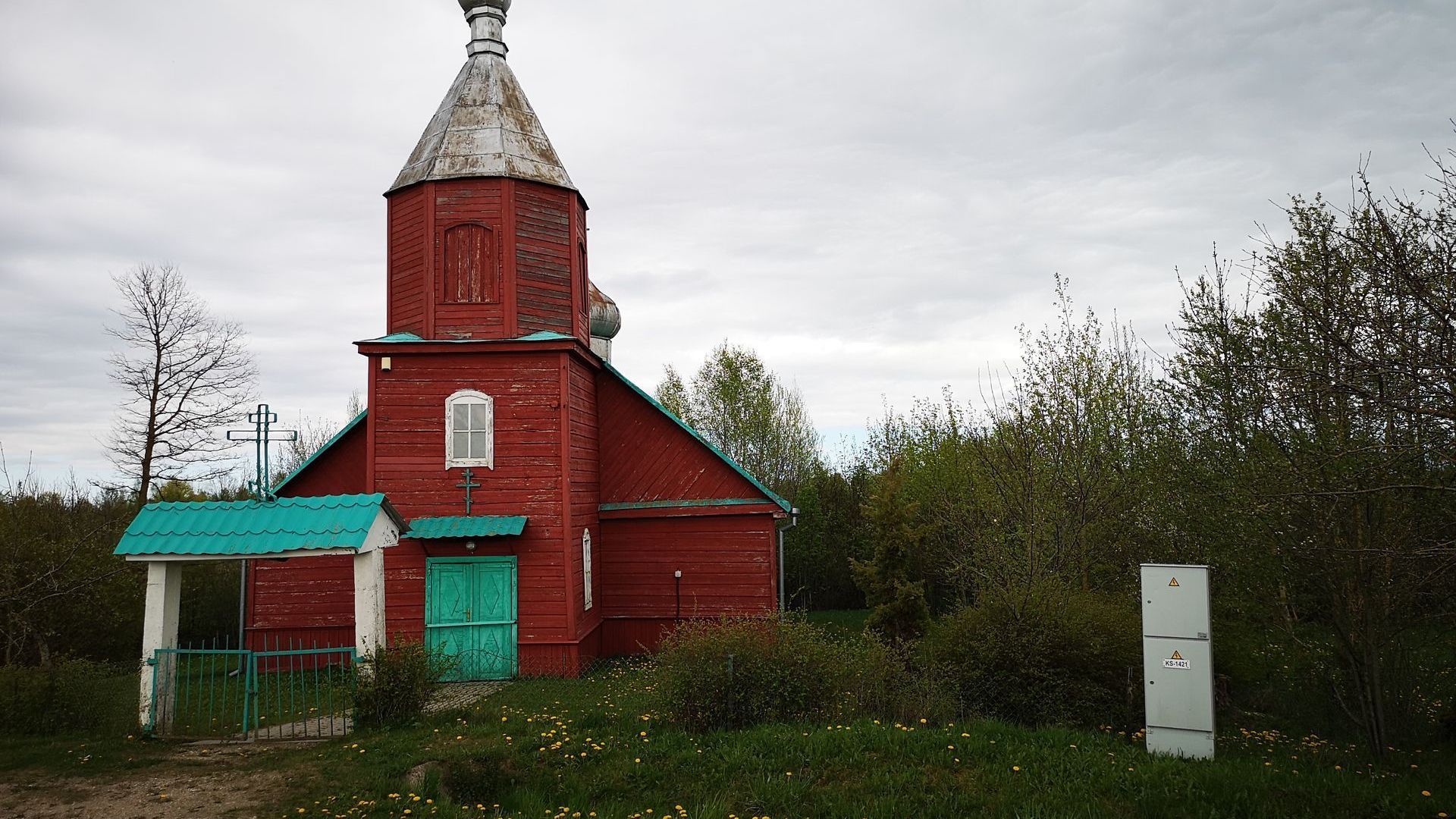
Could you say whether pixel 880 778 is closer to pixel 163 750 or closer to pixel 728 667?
pixel 728 667

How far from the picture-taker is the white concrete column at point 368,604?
33.3 ft

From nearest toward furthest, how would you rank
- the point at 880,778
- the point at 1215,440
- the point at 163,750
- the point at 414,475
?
the point at 880,778
the point at 163,750
the point at 1215,440
the point at 414,475

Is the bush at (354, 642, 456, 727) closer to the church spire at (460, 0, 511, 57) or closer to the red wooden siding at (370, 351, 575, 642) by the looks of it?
the red wooden siding at (370, 351, 575, 642)

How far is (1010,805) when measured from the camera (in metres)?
7.02

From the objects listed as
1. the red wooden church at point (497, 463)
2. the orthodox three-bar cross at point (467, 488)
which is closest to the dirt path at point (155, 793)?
the red wooden church at point (497, 463)

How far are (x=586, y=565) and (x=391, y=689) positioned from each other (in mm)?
6221

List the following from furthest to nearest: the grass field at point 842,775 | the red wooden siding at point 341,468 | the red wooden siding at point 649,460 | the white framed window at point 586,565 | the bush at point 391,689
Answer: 1. the red wooden siding at point 649,460
2. the red wooden siding at point 341,468
3. the white framed window at point 586,565
4. the bush at point 391,689
5. the grass field at point 842,775

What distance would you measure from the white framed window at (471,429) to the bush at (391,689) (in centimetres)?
484

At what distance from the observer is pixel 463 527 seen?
13.9 metres

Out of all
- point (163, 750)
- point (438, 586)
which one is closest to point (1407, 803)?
point (163, 750)

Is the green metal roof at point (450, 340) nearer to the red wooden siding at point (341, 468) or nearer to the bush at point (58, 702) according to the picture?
the red wooden siding at point (341, 468)

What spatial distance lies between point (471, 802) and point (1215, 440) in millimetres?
9734

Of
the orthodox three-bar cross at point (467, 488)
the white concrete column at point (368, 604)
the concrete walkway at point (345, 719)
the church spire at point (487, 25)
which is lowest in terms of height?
the concrete walkway at point (345, 719)

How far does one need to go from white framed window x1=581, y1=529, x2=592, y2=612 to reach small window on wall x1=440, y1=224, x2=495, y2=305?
457cm
